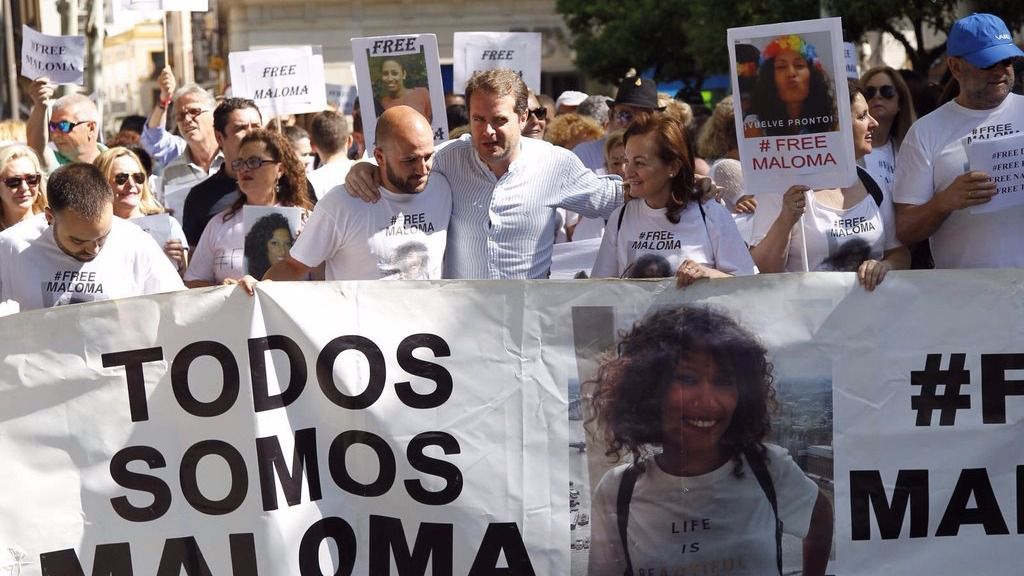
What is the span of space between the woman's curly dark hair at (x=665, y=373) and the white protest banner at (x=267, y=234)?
1399mm

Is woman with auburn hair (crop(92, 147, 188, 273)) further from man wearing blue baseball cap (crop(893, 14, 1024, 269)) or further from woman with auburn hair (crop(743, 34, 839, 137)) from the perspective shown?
man wearing blue baseball cap (crop(893, 14, 1024, 269))

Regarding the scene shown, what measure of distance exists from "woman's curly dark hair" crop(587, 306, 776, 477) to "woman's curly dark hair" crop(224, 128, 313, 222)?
5.83ft

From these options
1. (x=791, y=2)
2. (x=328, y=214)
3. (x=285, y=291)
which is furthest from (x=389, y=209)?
(x=791, y=2)

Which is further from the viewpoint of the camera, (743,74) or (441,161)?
(441,161)

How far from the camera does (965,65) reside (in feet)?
17.7

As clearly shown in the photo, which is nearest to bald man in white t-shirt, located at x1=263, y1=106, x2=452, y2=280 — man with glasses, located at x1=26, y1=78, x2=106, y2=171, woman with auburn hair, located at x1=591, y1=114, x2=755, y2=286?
woman with auburn hair, located at x1=591, y1=114, x2=755, y2=286

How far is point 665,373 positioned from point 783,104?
0.96 metres

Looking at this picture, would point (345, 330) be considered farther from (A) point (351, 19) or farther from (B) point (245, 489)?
(A) point (351, 19)

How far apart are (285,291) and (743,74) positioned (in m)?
1.63

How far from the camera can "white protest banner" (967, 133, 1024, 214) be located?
5.23 meters

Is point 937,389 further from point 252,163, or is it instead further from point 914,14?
point 914,14

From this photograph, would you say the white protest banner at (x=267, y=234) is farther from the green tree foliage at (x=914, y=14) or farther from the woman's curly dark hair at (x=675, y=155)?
the green tree foliage at (x=914, y=14)

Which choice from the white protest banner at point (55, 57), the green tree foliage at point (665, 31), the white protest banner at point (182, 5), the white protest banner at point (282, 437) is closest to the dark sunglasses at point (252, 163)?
the white protest banner at point (282, 437)

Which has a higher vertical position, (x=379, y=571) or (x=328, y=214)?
(x=328, y=214)
